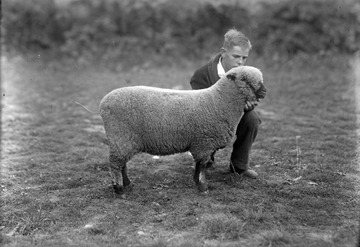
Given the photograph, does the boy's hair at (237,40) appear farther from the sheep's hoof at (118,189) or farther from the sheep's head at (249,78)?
the sheep's hoof at (118,189)

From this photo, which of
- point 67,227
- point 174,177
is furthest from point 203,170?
point 67,227

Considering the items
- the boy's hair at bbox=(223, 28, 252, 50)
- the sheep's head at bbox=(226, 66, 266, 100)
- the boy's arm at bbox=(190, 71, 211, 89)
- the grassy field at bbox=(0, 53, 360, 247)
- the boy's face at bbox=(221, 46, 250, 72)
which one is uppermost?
the boy's hair at bbox=(223, 28, 252, 50)

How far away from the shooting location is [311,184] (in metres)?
4.95

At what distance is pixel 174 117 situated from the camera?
445 cm

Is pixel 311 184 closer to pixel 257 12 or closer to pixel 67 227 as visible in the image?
pixel 67 227

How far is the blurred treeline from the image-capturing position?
1291cm

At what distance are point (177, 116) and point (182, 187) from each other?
970 millimetres

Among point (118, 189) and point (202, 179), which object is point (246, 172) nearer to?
point (202, 179)

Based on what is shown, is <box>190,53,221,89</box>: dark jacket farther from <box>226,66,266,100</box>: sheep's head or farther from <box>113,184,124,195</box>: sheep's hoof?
<box>113,184,124,195</box>: sheep's hoof

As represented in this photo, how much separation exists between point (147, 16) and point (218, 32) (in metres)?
2.40

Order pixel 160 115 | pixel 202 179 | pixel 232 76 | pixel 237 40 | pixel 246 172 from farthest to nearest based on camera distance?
pixel 246 172 → pixel 237 40 → pixel 202 179 → pixel 232 76 → pixel 160 115

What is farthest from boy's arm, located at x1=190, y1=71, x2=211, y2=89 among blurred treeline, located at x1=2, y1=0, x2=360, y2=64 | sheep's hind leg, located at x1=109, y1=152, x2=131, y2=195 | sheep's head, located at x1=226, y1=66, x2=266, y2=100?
blurred treeline, located at x1=2, y1=0, x2=360, y2=64

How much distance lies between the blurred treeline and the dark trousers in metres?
8.02

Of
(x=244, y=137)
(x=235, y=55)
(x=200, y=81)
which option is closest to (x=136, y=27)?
(x=200, y=81)
